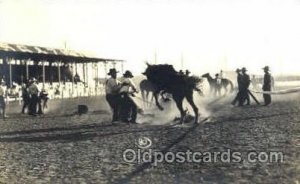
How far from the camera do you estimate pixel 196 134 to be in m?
10.8

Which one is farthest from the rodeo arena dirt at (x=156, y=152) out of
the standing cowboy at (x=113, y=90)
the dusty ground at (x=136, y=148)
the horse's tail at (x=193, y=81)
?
the standing cowboy at (x=113, y=90)

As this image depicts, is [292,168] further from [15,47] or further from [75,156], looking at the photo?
[15,47]

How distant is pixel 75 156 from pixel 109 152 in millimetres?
620

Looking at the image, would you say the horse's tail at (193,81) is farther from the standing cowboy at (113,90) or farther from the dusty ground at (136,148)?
the standing cowboy at (113,90)

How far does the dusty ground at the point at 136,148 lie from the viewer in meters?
6.67

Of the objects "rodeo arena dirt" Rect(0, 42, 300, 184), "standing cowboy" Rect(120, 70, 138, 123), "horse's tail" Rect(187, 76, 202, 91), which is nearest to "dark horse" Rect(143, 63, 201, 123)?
"rodeo arena dirt" Rect(0, 42, 300, 184)

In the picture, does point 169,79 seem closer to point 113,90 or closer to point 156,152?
point 113,90

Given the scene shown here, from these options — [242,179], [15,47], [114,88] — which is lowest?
[242,179]

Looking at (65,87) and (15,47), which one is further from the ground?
(15,47)

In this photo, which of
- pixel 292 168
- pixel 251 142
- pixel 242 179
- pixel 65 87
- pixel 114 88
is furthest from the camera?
pixel 65 87

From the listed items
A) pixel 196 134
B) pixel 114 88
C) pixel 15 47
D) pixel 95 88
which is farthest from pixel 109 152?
pixel 95 88

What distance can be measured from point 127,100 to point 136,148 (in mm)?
4442

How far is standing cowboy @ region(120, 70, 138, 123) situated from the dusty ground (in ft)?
1.70

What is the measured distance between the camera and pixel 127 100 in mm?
13508
